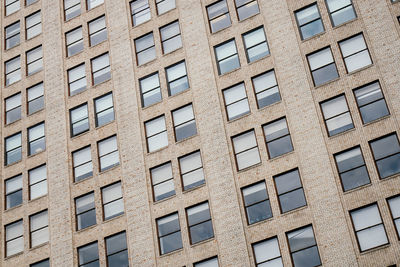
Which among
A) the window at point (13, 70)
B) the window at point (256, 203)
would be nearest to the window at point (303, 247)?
the window at point (256, 203)

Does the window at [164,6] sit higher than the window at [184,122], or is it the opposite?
the window at [164,6]

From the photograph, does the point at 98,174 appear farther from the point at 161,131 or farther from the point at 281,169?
the point at 281,169

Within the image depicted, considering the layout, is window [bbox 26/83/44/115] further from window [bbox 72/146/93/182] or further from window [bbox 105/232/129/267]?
window [bbox 105/232/129/267]

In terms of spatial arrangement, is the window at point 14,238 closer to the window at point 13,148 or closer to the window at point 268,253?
the window at point 13,148

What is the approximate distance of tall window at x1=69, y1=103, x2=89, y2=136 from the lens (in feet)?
137

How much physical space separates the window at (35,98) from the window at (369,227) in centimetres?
2466

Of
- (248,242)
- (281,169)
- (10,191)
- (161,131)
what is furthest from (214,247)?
(10,191)

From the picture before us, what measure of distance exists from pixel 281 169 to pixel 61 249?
1514cm

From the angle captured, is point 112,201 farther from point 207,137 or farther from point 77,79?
point 77,79

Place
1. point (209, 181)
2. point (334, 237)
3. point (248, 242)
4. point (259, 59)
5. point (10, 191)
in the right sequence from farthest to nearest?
point (10, 191) → point (259, 59) → point (209, 181) → point (248, 242) → point (334, 237)

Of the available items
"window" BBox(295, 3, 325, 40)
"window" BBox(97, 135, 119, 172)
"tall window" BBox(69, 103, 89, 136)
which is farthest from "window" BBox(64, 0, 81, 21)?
"window" BBox(295, 3, 325, 40)

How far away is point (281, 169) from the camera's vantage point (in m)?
34.3

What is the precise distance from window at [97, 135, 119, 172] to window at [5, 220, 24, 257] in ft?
23.7

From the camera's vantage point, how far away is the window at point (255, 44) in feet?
126
